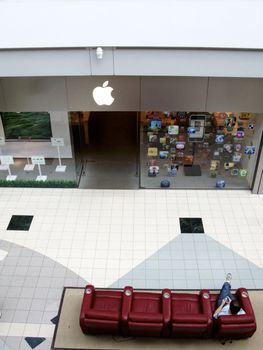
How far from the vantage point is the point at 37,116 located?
889cm

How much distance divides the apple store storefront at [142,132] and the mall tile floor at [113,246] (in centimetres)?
39

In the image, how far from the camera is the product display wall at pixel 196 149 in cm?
862

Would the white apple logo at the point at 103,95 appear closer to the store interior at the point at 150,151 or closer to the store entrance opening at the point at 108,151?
the store interior at the point at 150,151

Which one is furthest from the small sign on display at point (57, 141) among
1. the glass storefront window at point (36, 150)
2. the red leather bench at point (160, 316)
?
the red leather bench at point (160, 316)

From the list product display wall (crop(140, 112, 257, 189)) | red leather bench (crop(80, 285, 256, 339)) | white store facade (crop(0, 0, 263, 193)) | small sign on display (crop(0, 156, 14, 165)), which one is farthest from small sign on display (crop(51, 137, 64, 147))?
red leather bench (crop(80, 285, 256, 339))

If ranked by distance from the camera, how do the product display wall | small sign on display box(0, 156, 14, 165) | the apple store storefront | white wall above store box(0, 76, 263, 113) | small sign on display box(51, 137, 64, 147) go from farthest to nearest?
small sign on display box(0, 156, 14, 165) < small sign on display box(51, 137, 64, 147) < the product display wall < the apple store storefront < white wall above store box(0, 76, 263, 113)

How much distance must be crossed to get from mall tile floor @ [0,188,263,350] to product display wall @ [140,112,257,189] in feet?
1.12

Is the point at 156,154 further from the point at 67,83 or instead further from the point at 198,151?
the point at 67,83

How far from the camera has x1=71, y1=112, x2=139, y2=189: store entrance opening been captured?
966cm
